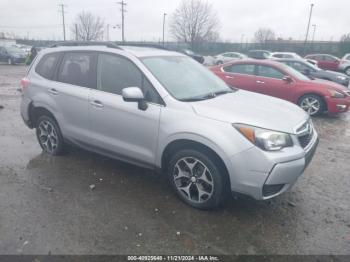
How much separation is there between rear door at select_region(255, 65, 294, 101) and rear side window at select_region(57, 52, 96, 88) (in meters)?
5.96

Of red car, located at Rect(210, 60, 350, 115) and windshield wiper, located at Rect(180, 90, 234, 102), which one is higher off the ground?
windshield wiper, located at Rect(180, 90, 234, 102)

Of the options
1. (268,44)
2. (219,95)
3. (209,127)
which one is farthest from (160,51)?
(268,44)

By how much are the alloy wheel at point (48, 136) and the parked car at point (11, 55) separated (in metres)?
24.6

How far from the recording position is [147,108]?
3539mm

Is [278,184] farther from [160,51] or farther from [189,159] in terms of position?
[160,51]

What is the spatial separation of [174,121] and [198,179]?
0.73m

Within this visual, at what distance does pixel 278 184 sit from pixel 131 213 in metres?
1.66

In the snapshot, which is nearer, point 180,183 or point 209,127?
point 209,127

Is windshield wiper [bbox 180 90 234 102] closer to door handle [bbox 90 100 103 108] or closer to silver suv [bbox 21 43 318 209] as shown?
silver suv [bbox 21 43 318 209]

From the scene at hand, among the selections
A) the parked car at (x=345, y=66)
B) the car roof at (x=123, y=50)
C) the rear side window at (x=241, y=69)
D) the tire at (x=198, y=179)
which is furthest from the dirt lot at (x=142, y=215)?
the parked car at (x=345, y=66)

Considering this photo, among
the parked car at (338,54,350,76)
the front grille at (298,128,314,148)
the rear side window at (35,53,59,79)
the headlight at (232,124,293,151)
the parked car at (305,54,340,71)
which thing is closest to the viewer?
the headlight at (232,124,293,151)

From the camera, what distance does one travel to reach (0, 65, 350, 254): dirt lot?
2.87 metres

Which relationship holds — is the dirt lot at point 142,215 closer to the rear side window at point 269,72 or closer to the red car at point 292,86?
the red car at point 292,86

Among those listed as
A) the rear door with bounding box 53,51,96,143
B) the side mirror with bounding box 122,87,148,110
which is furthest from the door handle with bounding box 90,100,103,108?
the side mirror with bounding box 122,87,148,110
